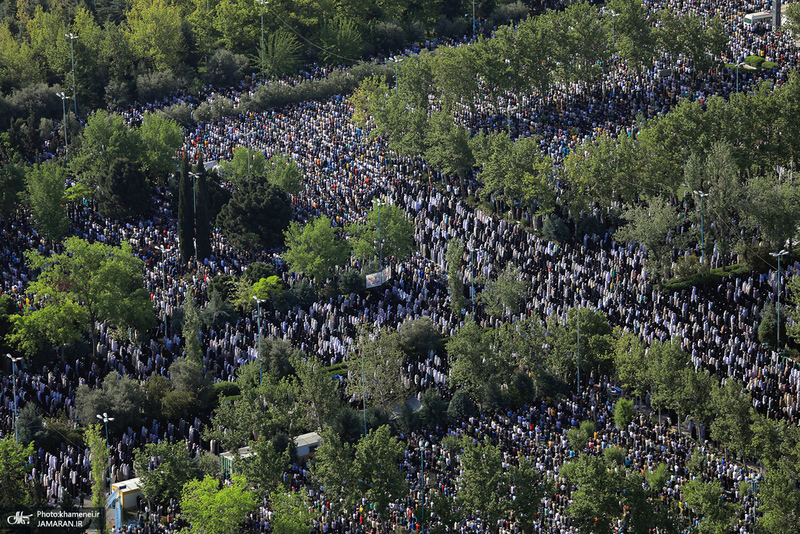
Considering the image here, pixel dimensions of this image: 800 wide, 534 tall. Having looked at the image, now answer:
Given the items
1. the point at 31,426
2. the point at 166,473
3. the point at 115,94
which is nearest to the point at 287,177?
the point at 115,94

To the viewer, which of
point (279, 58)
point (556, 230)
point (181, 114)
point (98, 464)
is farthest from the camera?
point (279, 58)

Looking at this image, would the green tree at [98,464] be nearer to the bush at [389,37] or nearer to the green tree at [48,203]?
the green tree at [48,203]

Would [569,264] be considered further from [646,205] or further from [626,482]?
[626,482]

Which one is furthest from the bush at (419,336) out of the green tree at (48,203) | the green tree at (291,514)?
the green tree at (48,203)

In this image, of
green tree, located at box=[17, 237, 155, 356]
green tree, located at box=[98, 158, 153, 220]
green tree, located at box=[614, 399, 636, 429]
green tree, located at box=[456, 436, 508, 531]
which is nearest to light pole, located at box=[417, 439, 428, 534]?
green tree, located at box=[456, 436, 508, 531]

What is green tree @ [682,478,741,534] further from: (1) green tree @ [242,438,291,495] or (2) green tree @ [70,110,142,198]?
(2) green tree @ [70,110,142,198]

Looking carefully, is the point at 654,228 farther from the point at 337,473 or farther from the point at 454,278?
the point at 337,473
